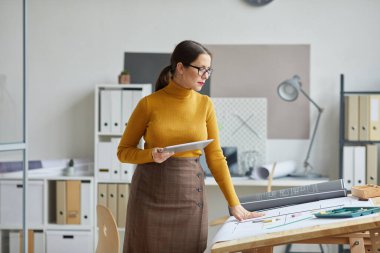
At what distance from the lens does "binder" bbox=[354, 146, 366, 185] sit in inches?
183

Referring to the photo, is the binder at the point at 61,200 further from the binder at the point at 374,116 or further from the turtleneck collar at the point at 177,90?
the turtleneck collar at the point at 177,90

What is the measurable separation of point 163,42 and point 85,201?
1.39 meters

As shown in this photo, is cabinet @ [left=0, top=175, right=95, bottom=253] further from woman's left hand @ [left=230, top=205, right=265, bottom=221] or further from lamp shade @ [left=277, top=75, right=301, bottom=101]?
woman's left hand @ [left=230, top=205, right=265, bottom=221]

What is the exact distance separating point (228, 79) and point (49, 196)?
1.66 m

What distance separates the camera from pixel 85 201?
4.84 meters

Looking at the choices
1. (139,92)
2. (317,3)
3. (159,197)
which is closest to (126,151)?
(159,197)

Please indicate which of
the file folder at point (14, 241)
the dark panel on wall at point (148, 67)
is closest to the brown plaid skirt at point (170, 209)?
the file folder at point (14, 241)

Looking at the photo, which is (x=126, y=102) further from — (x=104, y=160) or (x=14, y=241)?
(x=14, y=241)

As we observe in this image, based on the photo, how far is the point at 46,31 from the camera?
523 centimetres

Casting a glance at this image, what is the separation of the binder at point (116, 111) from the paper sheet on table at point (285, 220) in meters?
2.41

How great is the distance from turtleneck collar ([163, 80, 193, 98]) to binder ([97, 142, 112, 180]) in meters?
2.37

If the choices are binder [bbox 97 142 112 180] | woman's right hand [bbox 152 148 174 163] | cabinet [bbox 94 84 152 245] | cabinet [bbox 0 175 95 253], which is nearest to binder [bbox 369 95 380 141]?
cabinet [bbox 94 84 152 245]

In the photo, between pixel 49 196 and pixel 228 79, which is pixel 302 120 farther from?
pixel 49 196

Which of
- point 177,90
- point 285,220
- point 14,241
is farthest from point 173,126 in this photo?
point 14,241
